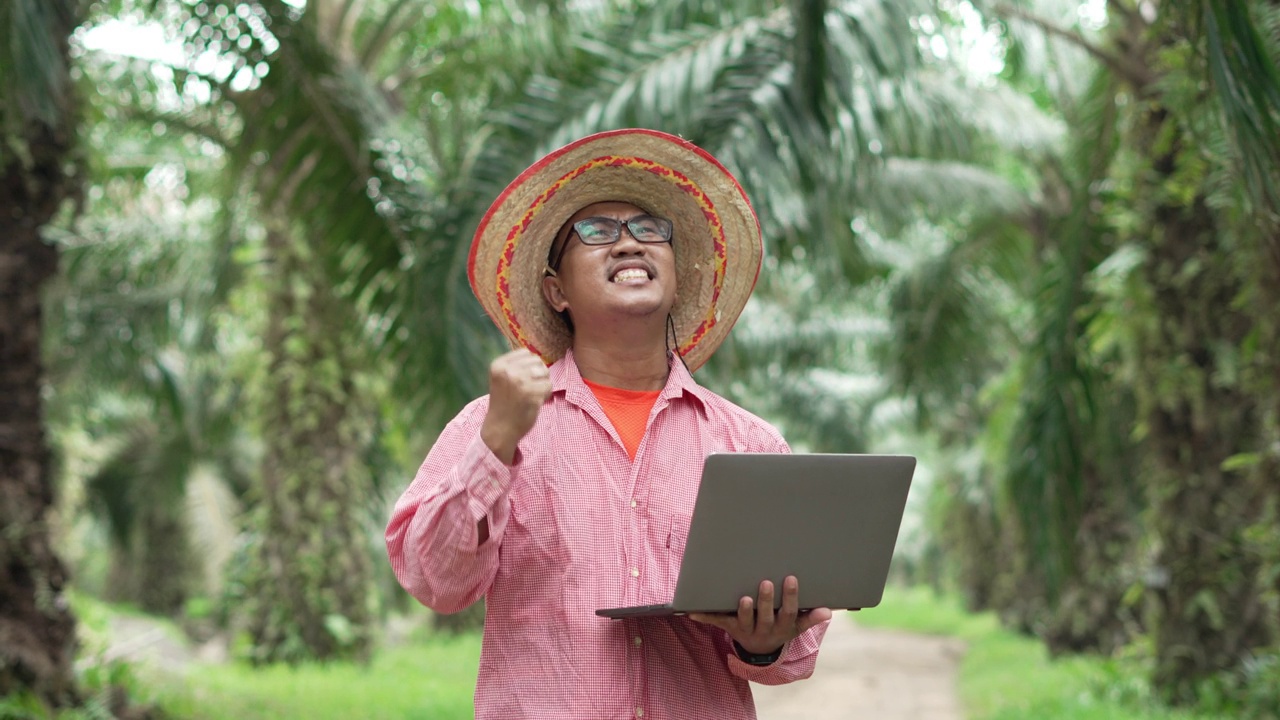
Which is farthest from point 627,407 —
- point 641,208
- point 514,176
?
point 514,176

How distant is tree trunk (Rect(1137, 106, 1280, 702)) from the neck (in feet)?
17.8

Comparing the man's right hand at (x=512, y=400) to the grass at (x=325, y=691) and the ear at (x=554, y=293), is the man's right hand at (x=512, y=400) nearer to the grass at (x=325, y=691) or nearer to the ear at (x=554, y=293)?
the ear at (x=554, y=293)

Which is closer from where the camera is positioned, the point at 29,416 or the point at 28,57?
the point at 28,57

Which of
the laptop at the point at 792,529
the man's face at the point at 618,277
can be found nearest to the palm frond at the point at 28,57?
the man's face at the point at 618,277

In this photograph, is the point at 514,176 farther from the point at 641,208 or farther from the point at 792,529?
the point at 792,529

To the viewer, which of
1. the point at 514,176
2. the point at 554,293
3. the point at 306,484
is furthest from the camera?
the point at 306,484

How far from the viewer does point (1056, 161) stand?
11.0 m

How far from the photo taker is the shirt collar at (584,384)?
254 cm

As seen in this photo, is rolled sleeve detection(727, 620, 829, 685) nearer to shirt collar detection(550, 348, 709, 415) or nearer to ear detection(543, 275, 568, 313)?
shirt collar detection(550, 348, 709, 415)

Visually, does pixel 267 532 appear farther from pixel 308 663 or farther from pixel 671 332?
pixel 671 332

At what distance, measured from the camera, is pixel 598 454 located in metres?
2.47

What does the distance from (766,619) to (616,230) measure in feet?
2.85

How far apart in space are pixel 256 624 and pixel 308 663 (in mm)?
583

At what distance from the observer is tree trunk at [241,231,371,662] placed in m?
9.97
